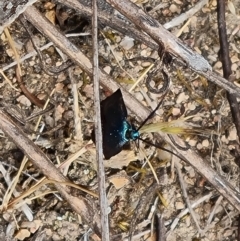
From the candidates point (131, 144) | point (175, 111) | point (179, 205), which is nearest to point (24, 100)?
point (131, 144)

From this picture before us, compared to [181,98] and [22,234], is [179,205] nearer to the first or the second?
[181,98]

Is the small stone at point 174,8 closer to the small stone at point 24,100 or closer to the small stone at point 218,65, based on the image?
the small stone at point 218,65

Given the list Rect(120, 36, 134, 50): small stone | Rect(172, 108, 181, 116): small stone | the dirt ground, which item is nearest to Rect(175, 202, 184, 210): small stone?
the dirt ground

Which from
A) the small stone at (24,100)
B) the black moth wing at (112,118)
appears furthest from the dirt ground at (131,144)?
the black moth wing at (112,118)


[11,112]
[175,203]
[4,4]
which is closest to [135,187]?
[175,203]

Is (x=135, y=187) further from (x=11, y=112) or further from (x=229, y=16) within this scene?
(x=229, y=16)

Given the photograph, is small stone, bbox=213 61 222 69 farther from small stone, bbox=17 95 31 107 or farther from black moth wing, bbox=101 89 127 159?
small stone, bbox=17 95 31 107
